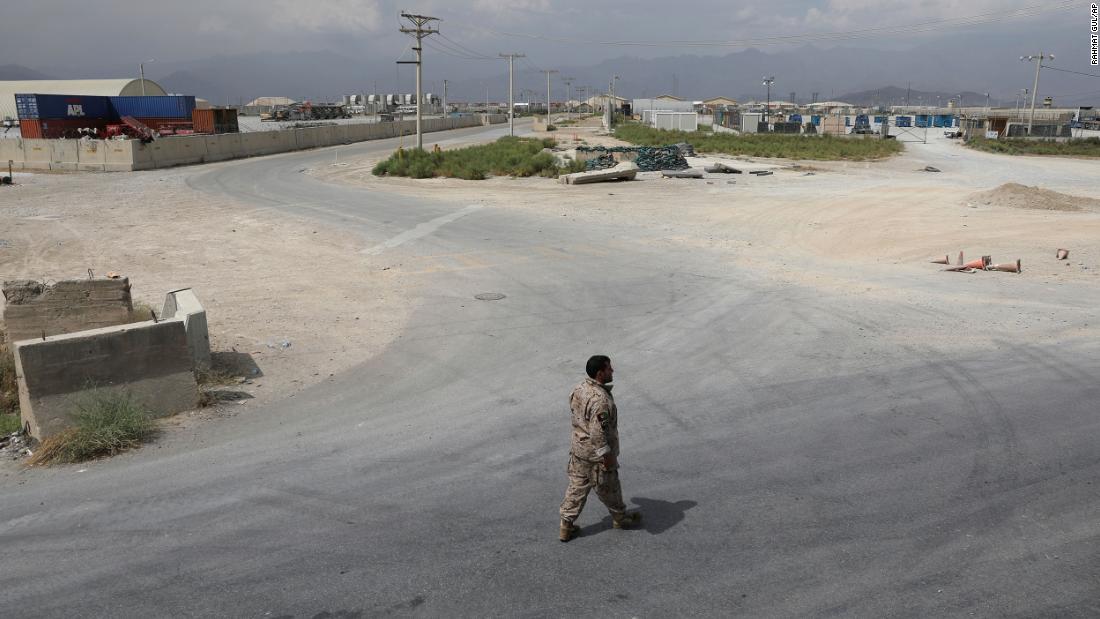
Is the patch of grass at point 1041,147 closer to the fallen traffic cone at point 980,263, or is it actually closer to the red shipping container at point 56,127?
the fallen traffic cone at point 980,263

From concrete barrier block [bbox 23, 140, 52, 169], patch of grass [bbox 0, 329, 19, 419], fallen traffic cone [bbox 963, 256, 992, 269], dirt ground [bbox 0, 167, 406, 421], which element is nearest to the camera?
patch of grass [bbox 0, 329, 19, 419]

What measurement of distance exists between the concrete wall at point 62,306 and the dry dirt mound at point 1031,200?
23955mm

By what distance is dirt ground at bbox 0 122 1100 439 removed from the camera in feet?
42.3

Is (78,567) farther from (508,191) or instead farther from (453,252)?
(508,191)

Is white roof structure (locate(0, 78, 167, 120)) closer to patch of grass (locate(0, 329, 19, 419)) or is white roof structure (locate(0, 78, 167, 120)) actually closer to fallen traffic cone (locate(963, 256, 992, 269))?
patch of grass (locate(0, 329, 19, 419))

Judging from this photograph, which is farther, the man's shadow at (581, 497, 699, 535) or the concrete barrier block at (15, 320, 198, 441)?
the concrete barrier block at (15, 320, 198, 441)

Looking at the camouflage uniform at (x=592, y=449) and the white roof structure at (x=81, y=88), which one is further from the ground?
the white roof structure at (x=81, y=88)

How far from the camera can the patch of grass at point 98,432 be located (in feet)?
25.8

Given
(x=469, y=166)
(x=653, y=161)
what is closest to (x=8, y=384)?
(x=469, y=166)

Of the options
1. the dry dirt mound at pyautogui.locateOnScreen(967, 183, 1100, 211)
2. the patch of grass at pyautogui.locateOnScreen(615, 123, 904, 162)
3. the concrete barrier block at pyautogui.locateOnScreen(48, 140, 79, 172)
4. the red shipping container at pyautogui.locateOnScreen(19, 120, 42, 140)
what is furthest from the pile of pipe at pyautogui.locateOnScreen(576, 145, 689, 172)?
the red shipping container at pyautogui.locateOnScreen(19, 120, 42, 140)

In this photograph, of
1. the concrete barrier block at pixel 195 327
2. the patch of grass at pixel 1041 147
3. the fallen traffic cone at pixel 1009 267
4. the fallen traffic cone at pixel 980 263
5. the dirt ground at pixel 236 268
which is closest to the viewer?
the concrete barrier block at pixel 195 327

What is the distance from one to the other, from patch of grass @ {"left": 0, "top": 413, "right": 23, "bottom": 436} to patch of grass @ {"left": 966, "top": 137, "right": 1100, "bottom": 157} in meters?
59.2

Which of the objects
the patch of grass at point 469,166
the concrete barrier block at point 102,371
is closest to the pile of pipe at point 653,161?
the patch of grass at point 469,166

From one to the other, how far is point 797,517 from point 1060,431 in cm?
357
